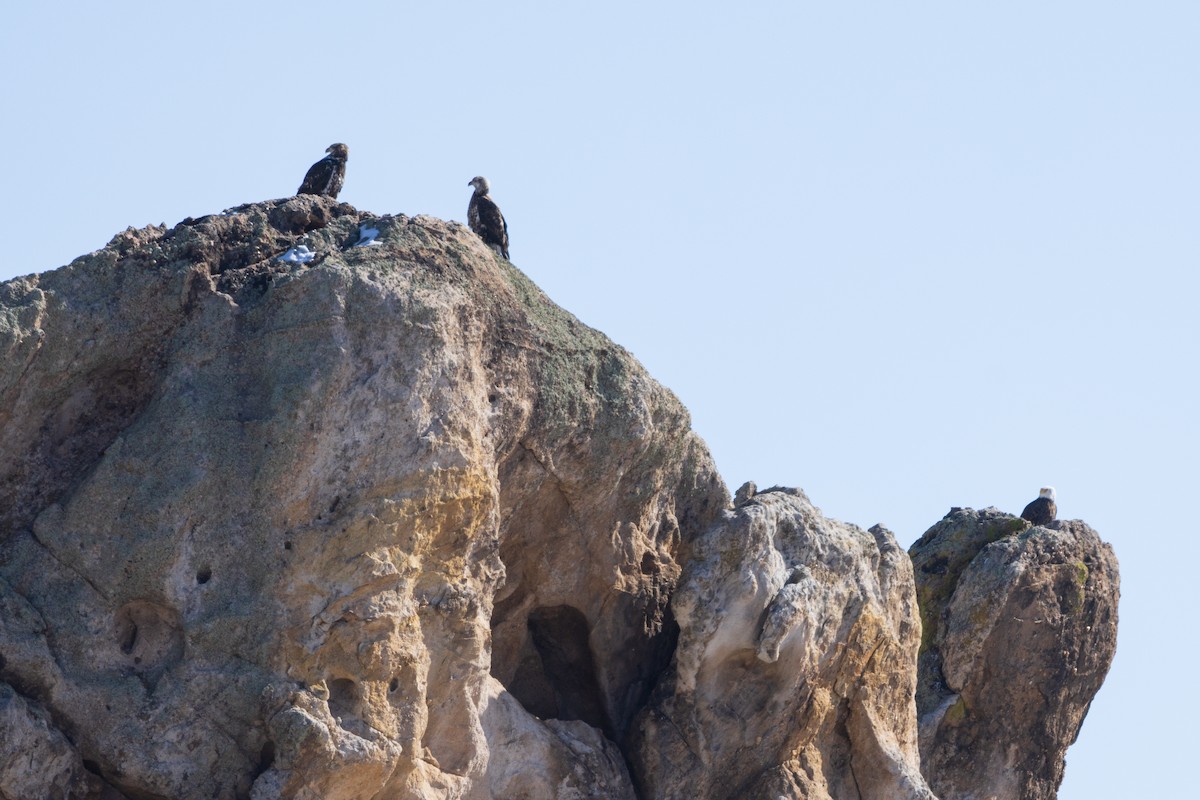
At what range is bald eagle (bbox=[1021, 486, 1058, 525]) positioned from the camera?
27.0 m

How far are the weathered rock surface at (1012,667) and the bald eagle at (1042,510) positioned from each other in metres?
1.71

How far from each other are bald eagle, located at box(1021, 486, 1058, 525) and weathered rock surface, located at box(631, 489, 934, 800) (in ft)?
19.5

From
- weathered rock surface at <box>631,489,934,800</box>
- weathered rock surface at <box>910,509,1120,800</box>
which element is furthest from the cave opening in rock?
weathered rock surface at <box>910,509,1120,800</box>

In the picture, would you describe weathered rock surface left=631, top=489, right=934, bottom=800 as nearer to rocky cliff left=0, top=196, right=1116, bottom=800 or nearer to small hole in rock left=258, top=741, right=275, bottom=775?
rocky cliff left=0, top=196, right=1116, bottom=800

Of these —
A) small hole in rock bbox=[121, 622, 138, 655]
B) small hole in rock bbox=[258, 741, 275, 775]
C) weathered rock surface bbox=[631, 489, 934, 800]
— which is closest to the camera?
small hole in rock bbox=[258, 741, 275, 775]

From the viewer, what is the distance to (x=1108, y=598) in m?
25.4

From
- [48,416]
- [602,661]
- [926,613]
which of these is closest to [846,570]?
[602,661]

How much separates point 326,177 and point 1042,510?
10.1 meters

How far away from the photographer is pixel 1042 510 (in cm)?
2717

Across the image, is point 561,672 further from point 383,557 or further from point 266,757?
point 266,757

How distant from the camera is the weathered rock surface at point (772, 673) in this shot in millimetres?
20219

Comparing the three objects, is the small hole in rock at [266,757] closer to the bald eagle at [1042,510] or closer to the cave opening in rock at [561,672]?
the cave opening in rock at [561,672]

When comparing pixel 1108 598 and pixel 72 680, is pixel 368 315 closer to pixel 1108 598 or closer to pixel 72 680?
pixel 72 680

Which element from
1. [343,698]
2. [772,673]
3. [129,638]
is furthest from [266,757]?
[772,673]
